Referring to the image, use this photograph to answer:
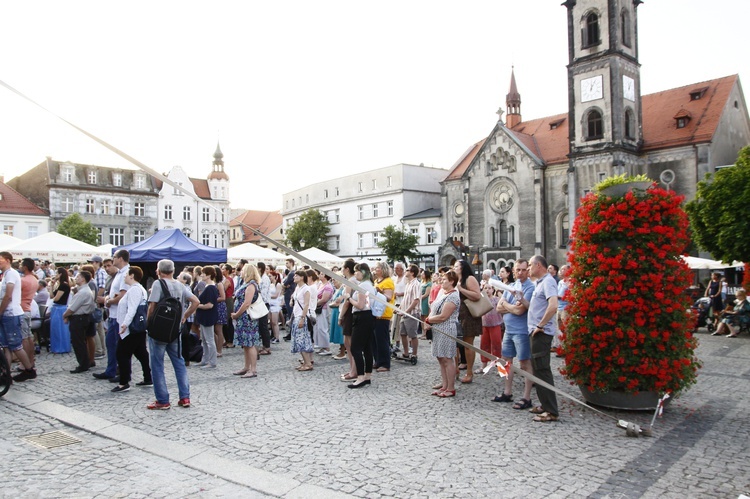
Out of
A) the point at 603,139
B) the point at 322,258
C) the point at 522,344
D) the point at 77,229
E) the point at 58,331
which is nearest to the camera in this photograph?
the point at 522,344

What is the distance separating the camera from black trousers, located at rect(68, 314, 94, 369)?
9.66 meters

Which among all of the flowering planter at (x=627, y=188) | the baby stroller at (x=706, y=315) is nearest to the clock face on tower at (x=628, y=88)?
the baby stroller at (x=706, y=315)

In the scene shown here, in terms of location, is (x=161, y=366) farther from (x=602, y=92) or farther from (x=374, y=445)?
(x=602, y=92)

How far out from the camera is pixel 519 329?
24.1ft

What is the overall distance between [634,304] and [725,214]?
19199 millimetres

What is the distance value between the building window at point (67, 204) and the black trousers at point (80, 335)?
172ft

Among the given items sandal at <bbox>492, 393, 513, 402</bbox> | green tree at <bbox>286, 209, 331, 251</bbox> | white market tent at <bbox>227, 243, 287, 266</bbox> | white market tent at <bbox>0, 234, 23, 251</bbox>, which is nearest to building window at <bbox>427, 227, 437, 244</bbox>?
green tree at <bbox>286, 209, 331, 251</bbox>

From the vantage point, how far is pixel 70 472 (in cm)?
496

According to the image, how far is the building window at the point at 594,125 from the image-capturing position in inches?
1553

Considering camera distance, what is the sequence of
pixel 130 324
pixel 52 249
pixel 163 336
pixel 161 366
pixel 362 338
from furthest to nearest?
pixel 52 249, pixel 362 338, pixel 130 324, pixel 161 366, pixel 163 336

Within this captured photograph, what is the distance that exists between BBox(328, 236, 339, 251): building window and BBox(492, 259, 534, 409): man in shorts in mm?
59641

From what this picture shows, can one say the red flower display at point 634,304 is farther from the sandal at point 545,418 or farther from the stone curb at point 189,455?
the stone curb at point 189,455

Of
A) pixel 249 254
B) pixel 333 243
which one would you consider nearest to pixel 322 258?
pixel 249 254

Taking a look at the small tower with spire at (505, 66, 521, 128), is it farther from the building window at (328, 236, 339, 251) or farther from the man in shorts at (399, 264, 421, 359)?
the man in shorts at (399, 264, 421, 359)
